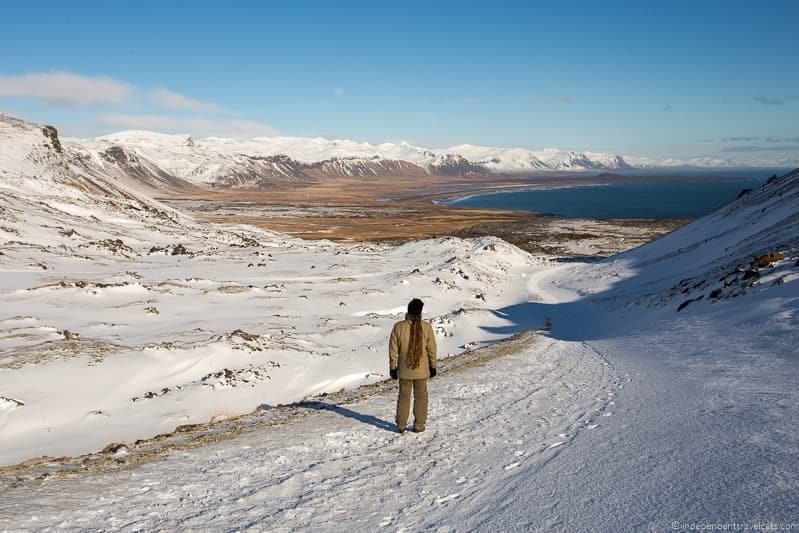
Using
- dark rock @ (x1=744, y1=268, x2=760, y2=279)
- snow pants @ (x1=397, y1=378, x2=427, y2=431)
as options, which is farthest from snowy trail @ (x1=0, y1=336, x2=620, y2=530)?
dark rock @ (x1=744, y1=268, x2=760, y2=279)

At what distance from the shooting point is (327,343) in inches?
755

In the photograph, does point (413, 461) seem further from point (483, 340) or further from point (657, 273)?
point (657, 273)

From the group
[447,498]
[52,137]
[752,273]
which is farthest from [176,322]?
[52,137]

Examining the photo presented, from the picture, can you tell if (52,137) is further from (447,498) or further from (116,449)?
(447,498)

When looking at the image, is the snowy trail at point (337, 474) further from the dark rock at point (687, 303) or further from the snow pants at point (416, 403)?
the dark rock at point (687, 303)

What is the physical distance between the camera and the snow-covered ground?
5.82 meters

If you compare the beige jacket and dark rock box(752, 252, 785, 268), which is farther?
dark rock box(752, 252, 785, 268)

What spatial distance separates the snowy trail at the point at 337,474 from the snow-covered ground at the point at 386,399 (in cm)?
4

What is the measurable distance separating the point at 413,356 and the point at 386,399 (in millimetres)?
3977

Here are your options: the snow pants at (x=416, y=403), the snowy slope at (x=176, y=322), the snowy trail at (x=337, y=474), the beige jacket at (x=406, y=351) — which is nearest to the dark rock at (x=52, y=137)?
the snowy slope at (x=176, y=322)

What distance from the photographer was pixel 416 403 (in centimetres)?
879

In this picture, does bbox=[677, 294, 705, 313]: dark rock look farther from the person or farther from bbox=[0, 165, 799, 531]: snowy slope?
the person

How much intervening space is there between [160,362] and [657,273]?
32.4 meters

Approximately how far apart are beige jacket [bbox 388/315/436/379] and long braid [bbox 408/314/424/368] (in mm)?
54
